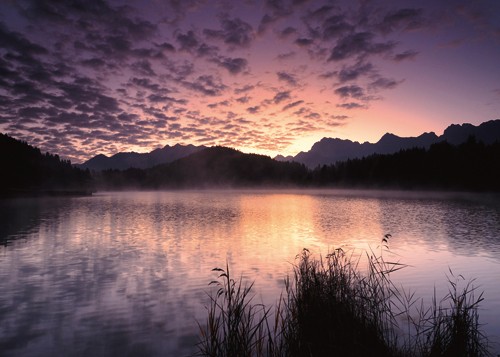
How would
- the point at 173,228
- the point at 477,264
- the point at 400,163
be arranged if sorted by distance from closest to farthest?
the point at 477,264
the point at 173,228
the point at 400,163

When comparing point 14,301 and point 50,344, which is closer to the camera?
point 50,344

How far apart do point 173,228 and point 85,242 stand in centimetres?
1098

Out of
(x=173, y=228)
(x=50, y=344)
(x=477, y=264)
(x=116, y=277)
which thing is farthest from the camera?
(x=173, y=228)

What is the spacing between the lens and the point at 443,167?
148m

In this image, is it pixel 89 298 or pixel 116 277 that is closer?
pixel 89 298

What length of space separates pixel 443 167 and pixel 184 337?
6413 inches

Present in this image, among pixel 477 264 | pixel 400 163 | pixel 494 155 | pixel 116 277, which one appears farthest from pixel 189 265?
pixel 400 163

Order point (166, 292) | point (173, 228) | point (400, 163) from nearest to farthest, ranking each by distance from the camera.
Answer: point (166, 292)
point (173, 228)
point (400, 163)

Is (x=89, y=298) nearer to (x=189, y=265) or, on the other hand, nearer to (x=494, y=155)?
(x=189, y=265)

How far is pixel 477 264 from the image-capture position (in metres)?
21.2

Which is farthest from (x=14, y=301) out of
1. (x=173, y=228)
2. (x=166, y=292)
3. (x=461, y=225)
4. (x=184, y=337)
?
(x=461, y=225)

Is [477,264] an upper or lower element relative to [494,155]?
lower

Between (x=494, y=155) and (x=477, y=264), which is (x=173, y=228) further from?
(x=494, y=155)

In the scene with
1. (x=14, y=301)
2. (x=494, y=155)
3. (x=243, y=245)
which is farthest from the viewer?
(x=494, y=155)
